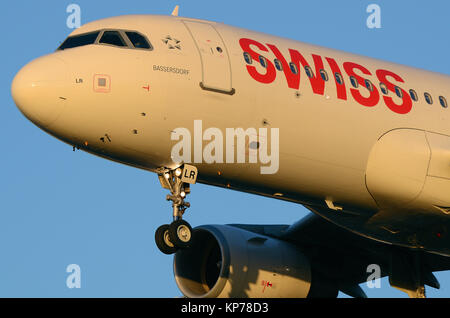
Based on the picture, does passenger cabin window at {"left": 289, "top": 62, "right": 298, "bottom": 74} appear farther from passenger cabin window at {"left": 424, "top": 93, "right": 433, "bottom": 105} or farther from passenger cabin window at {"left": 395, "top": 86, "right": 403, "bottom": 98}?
passenger cabin window at {"left": 424, "top": 93, "right": 433, "bottom": 105}

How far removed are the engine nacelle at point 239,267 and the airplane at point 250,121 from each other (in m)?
0.06

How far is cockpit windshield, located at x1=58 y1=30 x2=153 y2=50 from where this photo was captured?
80.3ft

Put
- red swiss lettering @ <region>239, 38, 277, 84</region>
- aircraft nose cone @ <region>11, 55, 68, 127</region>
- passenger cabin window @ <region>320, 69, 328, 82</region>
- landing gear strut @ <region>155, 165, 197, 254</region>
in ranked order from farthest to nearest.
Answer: passenger cabin window @ <region>320, 69, 328, 82</region>, red swiss lettering @ <region>239, 38, 277, 84</region>, landing gear strut @ <region>155, 165, 197, 254</region>, aircraft nose cone @ <region>11, 55, 68, 127</region>

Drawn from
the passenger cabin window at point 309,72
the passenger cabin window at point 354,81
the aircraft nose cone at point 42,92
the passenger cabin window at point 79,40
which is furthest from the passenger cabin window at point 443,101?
the aircraft nose cone at point 42,92

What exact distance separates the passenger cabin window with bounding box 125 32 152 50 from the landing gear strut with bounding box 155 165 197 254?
2809mm

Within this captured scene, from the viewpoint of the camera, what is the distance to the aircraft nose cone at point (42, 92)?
76.1 feet

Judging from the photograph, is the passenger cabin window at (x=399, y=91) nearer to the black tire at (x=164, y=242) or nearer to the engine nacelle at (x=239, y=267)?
the engine nacelle at (x=239, y=267)

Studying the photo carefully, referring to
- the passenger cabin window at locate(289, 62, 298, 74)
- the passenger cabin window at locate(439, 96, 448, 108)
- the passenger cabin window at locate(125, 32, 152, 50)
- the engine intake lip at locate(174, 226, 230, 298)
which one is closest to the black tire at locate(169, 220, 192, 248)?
the passenger cabin window at locate(125, 32, 152, 50)

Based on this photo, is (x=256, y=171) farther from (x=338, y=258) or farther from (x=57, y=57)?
(x=338, y=258)

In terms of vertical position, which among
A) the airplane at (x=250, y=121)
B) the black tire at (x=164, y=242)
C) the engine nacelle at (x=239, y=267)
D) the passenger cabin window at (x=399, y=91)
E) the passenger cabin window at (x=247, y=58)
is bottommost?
the black tire at (x=164, y=242)

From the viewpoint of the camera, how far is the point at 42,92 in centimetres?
2316

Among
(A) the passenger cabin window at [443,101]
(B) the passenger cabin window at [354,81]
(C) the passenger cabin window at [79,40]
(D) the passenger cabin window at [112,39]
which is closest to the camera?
(D) the passenger cabin window at [112,39]

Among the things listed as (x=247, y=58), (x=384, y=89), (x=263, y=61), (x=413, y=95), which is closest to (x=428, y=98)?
(x=413, y=95)
